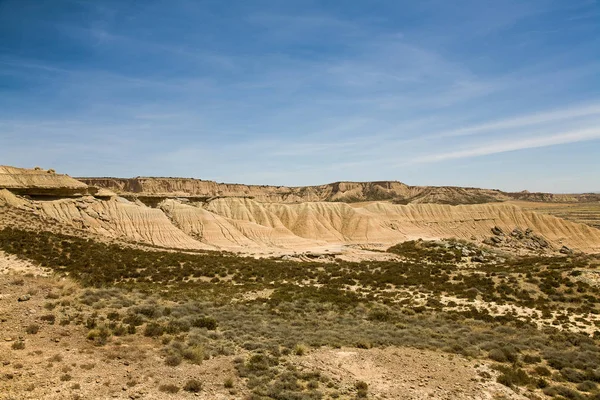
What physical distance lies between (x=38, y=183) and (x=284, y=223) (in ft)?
149

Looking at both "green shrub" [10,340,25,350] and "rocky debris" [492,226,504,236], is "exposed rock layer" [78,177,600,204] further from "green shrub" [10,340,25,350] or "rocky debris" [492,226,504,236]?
"green shrub" [10,340,25,350]

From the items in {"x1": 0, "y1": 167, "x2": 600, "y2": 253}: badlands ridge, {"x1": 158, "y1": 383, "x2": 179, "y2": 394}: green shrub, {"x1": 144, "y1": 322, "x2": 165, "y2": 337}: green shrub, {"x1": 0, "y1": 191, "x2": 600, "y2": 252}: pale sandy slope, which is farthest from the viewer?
{"x1": 0, "y1": 191, "x2": 600, "y2": 252}: pale sandy slope

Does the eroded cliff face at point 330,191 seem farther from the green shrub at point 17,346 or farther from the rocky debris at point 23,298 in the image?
the green shrub at point 17,346

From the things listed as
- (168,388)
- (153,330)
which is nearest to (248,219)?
(153,330)

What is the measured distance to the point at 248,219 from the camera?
7581 cm

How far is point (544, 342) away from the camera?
50.6ft

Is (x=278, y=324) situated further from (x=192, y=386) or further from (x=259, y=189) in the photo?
(x=259, y=189)

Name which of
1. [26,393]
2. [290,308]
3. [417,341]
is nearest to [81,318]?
[26,393]

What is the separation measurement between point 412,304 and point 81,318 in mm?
17839

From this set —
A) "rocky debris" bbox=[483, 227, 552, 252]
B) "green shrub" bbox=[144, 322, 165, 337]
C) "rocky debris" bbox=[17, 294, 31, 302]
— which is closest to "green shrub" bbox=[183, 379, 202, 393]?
"green shrub" bbox=[144, 322, 165, 337]

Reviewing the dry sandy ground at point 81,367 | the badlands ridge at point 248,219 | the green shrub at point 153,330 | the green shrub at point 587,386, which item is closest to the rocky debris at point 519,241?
the badlands ridge at point 248,219

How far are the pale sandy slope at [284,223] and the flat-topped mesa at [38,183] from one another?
219 centimetres

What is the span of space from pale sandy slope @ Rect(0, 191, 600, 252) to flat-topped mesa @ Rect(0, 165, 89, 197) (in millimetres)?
2193

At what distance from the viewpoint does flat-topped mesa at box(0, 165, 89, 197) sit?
1927 inches
